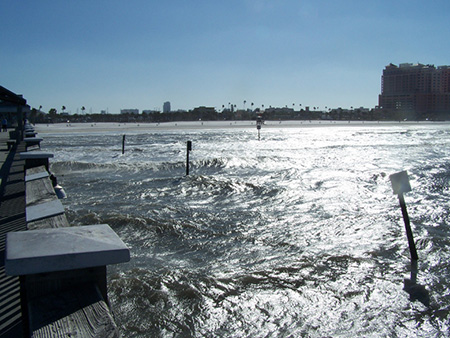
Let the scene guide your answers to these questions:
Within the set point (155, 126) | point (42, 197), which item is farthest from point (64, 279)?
point (155, 126)

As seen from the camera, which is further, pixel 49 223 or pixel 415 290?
pixel 415 290

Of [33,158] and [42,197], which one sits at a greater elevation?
[33,158]

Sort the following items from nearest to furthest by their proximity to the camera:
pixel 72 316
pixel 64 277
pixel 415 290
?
pixel 72 316 < pixel 64 277 < pixel 415 290

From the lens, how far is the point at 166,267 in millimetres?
7195

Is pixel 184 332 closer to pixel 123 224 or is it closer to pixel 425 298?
pixel 425 298

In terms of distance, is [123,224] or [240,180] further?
[240,180]

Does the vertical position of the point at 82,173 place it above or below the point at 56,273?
below

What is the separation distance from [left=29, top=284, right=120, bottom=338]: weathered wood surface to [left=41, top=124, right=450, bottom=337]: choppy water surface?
2818 millimetres

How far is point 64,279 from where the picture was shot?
2471mm

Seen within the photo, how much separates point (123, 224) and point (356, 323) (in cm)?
640

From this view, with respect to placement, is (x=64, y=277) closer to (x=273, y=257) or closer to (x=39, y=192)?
(x=39, y=192)

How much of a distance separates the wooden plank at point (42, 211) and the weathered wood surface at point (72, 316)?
2.74 meters

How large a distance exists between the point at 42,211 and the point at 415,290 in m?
5.50

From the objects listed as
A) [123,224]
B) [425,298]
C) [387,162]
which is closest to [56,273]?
[425,298]
